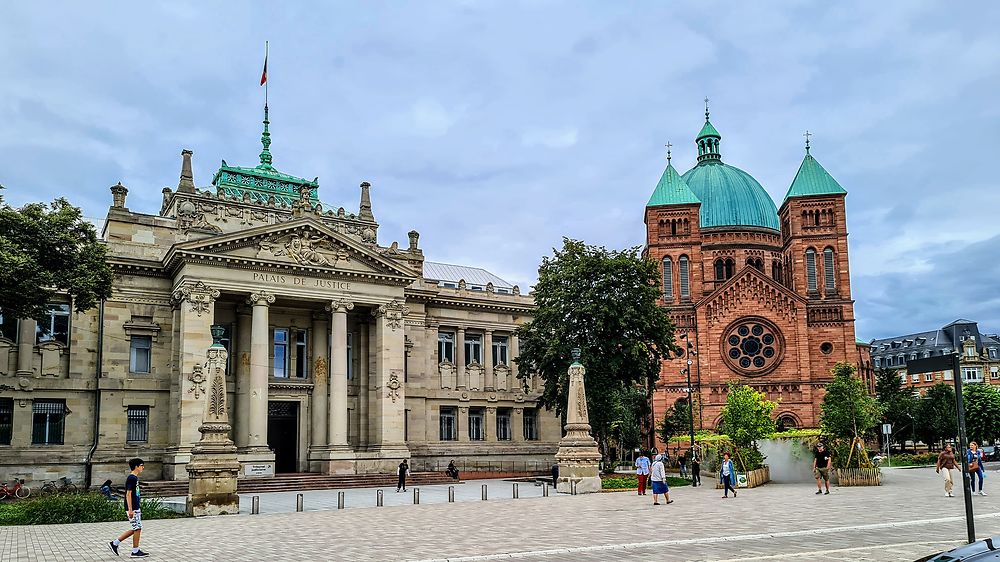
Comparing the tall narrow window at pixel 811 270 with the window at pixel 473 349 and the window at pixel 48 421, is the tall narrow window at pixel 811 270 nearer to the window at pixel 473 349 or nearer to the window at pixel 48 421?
the window at pixel 473 349

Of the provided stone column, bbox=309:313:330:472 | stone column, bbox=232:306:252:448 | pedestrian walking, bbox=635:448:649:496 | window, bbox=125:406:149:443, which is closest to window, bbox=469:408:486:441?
stone column, bbox=309:313:330:472

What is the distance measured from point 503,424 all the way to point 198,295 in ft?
78.3

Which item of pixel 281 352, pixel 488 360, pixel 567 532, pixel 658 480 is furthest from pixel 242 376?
pixel 567 532

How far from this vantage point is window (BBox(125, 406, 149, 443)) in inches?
1747

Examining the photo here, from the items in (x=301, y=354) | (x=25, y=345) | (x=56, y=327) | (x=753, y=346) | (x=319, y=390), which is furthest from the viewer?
(x=753, y=346)

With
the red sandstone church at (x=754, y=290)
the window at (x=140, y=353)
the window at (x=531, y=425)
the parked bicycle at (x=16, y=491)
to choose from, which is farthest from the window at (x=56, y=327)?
the red sandstone church at (x=754, y=290)

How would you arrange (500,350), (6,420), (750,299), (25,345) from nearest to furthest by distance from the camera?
(6,420), (25,345), (500,350), (750,299)

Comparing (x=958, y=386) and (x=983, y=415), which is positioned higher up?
(x=958, y=386)

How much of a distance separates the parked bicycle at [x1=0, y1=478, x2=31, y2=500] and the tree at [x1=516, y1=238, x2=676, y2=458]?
26008 mm

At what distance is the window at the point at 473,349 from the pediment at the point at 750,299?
28.5 m

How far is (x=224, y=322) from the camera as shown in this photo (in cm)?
4669

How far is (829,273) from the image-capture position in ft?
271

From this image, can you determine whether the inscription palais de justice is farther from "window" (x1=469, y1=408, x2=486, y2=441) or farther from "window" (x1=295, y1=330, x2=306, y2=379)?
"window" (x1=469, y1=408, x2=486, y2=441)

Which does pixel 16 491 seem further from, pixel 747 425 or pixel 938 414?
pixel 938 414
